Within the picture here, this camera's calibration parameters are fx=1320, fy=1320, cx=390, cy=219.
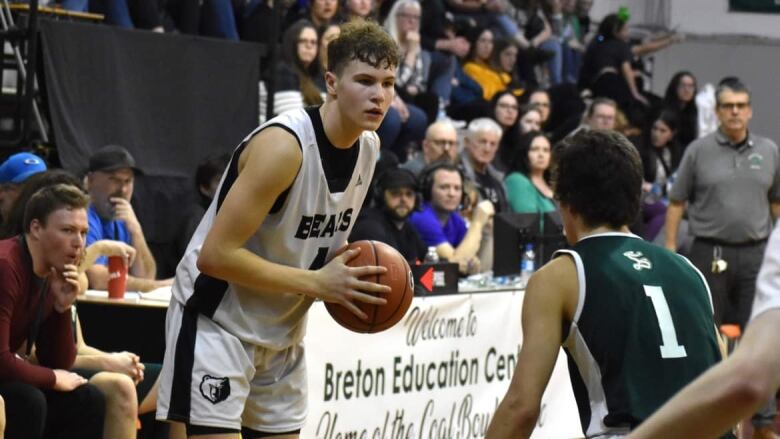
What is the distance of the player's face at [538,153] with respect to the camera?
10641 millimetres

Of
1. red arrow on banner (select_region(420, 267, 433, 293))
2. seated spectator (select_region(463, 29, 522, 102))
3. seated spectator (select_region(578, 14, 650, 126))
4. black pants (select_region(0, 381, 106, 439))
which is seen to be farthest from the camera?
seated spectator (select_region(578, 14, 650, 126))

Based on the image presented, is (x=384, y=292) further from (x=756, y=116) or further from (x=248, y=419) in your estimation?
(x=756, y=116)

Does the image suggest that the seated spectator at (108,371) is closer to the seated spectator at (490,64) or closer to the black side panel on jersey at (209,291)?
the black side panel on jersey at (209,291)

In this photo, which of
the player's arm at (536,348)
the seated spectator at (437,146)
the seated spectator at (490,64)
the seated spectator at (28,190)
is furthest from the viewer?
the seated spectator at (490,64)

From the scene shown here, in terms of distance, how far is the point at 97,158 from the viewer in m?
7.45

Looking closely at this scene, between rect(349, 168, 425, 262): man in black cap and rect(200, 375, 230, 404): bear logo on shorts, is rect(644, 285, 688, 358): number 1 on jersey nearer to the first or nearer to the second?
rect(200, 375, 230, 404): bear logo on shorts

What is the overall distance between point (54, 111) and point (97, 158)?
1.24 m

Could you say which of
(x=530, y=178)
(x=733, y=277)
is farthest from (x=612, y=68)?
(x=733, y=277)

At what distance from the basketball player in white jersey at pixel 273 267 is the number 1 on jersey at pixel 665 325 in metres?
1.07

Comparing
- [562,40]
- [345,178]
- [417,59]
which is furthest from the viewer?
[562,40]

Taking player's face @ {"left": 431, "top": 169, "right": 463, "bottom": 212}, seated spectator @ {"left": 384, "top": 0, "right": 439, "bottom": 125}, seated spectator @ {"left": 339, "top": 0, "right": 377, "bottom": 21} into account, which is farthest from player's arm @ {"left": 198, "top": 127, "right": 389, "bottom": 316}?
seated spectator @ {"left": 384, "top": 0, "right": 439, "bottom": 125}

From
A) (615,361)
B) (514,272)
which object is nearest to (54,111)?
(514,272)

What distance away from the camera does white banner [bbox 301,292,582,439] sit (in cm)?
720

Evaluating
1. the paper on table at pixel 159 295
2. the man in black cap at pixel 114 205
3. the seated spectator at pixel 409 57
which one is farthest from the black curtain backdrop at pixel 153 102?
the seated spectator at pixel 409 57
